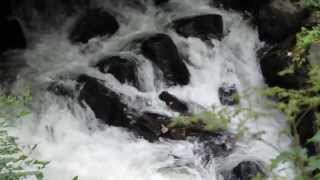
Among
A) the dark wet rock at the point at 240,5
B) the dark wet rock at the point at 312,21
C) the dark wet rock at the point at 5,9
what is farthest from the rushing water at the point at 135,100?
the dark wet rock at the point at 312,21

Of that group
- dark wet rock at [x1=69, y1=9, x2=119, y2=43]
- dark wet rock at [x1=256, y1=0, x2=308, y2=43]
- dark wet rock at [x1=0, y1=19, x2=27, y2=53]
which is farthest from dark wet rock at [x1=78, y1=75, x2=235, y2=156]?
dark wet rock at [x1=256, y1=0, x2=308, y2=43]

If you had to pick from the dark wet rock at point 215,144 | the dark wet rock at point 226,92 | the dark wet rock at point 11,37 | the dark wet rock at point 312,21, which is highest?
the dark wet rock at point 11,37

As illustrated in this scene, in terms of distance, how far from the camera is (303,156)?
1.71 m

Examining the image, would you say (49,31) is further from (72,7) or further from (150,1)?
(150,1)

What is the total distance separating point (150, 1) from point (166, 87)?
2858mm

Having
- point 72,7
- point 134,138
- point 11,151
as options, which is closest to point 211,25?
point 72,7

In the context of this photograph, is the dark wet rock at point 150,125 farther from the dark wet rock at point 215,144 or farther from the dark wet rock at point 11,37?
the dark wet rock at point 11,37

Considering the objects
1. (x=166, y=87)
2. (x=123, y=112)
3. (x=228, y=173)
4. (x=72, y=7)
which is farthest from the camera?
(x=72, y=7)

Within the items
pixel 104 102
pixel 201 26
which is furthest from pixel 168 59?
pixel 104 102

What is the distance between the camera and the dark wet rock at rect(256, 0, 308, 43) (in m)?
8.25

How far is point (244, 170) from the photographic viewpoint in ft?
19.7

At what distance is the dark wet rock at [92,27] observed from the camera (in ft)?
29.2

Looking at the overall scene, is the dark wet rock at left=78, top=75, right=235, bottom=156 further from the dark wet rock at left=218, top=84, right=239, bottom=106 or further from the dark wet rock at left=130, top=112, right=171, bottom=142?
the dark wet rock at left=218, top=84, right=239, bottom=106

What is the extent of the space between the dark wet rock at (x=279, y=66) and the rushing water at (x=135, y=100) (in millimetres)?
207
